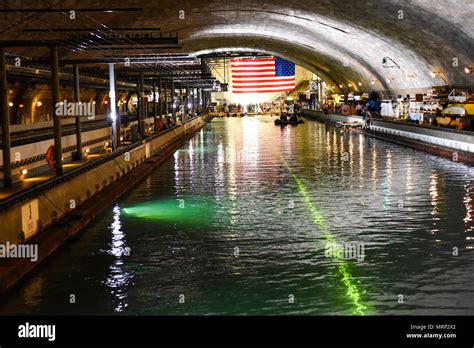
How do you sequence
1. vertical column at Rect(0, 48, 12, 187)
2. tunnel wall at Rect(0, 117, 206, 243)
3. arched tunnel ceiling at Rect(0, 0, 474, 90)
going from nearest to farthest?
tunnel wall at Rect(0, 117, 206, 243) → vertical column at Rect(0, 48, 12, 187) → arched tunnel ceiling at Rect(0, 0, 474, 90)

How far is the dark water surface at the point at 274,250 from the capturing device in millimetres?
9594

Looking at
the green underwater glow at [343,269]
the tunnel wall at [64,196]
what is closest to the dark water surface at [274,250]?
the green underwater glow at [343,269]

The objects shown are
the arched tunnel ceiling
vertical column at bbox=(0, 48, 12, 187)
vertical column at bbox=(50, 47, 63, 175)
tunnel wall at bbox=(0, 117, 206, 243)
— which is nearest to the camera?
tunnel wall at bbox=(0, 117, 206, 243)

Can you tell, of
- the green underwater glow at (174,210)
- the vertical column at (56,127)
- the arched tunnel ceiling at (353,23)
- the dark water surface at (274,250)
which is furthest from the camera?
the arched tunnel ceiling at (353,23)

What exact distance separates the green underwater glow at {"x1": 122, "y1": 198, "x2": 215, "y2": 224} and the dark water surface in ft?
0.09

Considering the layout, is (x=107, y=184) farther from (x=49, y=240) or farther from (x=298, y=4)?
(x=298, y=4)

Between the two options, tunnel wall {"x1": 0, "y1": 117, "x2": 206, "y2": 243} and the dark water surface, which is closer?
the dark water surface

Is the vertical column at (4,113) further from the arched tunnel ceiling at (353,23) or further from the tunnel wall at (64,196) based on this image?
the arched tunnel ceiling at (353,23)

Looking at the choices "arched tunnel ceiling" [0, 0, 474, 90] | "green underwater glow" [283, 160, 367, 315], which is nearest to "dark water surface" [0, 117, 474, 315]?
"green underwater glow" [283, 160, 367, 315]

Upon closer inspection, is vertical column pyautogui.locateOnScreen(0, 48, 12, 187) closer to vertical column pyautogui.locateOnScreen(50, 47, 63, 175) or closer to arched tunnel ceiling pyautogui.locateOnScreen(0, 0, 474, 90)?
vertical column pyautogui.locateOnScreen(50, 47, 63, 175)

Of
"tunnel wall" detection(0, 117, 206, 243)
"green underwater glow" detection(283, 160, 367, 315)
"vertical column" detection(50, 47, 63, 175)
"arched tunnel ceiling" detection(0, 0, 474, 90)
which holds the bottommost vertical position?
"green underwater glow" detection(283, 160, 367, 315)

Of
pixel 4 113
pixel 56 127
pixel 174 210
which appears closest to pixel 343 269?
pixel 174 210

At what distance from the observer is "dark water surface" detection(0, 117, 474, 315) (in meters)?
9.59

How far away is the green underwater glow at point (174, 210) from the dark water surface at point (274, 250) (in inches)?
1.1
